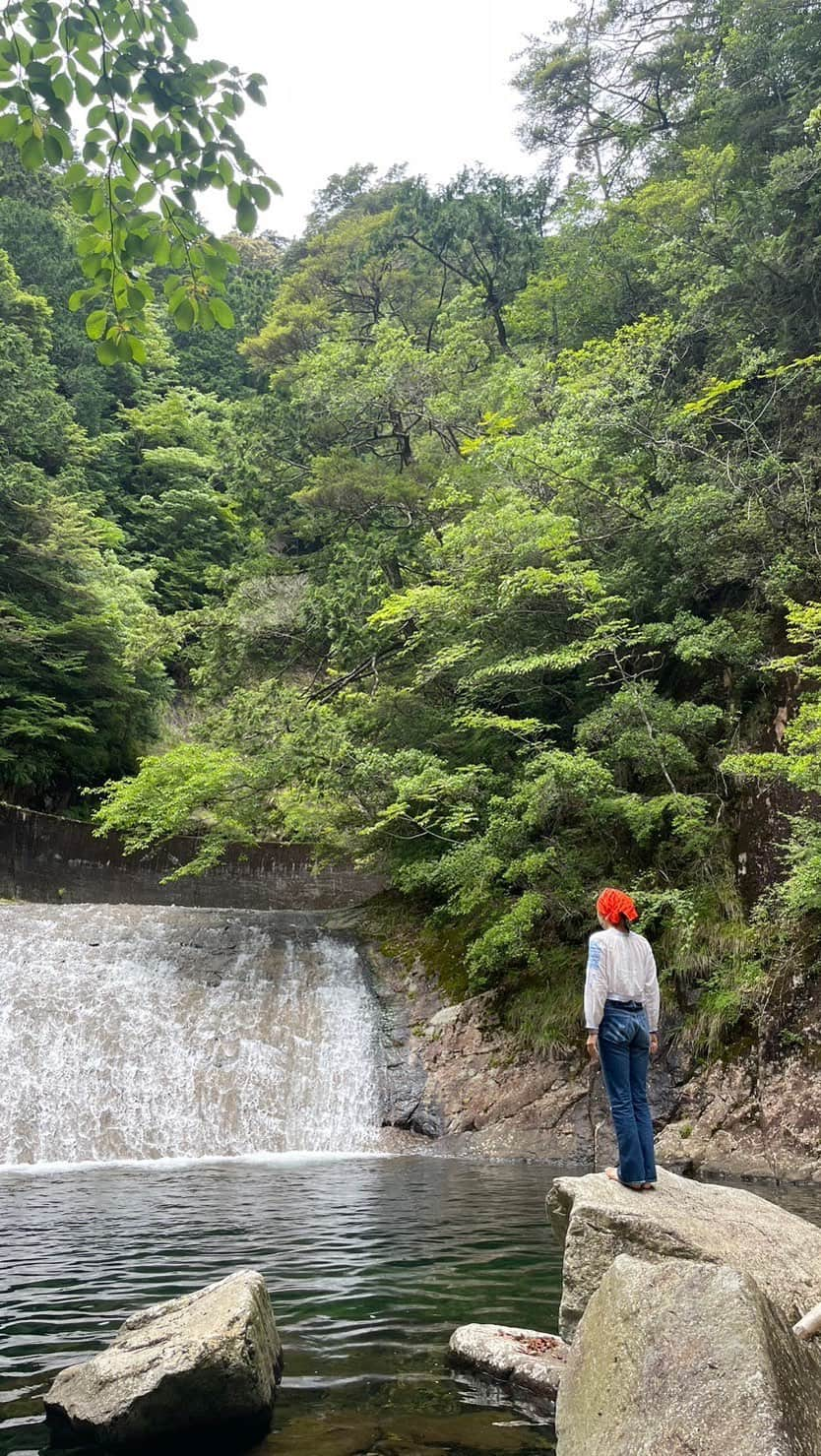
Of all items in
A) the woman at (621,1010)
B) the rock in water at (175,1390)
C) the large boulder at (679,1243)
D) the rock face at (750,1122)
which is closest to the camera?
the rock in water at (175,1390)

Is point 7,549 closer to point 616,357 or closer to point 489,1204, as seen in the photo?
point 616,357

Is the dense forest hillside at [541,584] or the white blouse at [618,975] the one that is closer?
the white blouse at [618,975]

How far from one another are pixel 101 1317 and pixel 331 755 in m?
9.60

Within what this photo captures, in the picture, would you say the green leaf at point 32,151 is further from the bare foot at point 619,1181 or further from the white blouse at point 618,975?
the bare foot at point 619,1181

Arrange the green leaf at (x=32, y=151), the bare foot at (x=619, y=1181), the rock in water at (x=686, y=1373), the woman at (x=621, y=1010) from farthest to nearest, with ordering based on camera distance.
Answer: the woman at (x=621, y=1010) → the bare foot at (x=619, y=1181) → the green leaf at (x=32, y=151) → the rock in water at (x=686, y=1373)

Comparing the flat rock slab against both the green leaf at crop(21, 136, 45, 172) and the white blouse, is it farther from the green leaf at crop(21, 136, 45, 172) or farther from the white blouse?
the green leaf at crop(21, 136, 45, 172)

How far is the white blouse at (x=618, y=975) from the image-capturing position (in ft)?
16.7

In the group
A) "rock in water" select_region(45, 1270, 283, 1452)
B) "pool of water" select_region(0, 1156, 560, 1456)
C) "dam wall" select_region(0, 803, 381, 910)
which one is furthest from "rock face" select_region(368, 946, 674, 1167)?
"rock in water" select_region(45, 1270, 283, 1452)

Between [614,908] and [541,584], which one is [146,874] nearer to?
[541,584]

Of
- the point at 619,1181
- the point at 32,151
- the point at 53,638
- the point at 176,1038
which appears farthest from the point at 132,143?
the point at 53,638

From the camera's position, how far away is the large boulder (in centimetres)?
398

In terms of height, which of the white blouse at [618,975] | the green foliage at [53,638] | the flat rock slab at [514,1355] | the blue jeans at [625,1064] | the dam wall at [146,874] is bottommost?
the flat rock slab at [514,1355]

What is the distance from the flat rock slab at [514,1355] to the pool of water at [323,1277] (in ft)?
0.31

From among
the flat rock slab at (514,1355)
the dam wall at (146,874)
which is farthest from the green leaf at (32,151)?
the dam wall at (146,874)
